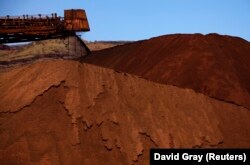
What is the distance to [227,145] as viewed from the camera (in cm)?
1466

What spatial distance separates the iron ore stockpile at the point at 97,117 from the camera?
409 inches

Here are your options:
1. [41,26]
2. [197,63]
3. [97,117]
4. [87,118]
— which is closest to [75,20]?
[41,26]

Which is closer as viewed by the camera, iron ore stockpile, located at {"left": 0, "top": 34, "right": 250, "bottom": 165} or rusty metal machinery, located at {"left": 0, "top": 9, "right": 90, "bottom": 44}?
iron ore stockpile, located at {"left": 0, "top": 34, "right": 250, "bottom": 165}

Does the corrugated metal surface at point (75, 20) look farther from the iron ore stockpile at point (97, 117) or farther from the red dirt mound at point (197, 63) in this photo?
the iron ore stockpile at point (97, 117)

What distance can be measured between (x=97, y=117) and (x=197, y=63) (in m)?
17.1

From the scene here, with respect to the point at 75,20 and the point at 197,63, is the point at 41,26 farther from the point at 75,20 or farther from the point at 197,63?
the point at 197,63

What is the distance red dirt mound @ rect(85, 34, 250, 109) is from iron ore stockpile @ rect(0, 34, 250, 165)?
20.6 feet

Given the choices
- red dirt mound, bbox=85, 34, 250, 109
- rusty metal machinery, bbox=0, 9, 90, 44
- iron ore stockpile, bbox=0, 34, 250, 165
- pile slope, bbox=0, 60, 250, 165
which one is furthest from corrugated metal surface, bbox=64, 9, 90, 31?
pile slope, bbox=0, 60, 250, 165

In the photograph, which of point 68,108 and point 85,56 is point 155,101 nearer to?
point 68,108

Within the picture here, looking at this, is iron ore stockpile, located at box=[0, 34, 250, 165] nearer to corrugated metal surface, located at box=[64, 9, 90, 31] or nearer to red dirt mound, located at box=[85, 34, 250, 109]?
red dirt mound, located at box=[85, 34, 250, 109]

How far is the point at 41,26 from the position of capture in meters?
22.4

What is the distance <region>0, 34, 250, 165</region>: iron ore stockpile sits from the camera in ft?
34.1

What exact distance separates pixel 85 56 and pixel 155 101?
95.1ft

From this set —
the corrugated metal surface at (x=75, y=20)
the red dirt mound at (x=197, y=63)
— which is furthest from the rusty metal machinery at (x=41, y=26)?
the red dirt mound at (x=197, y=63)
